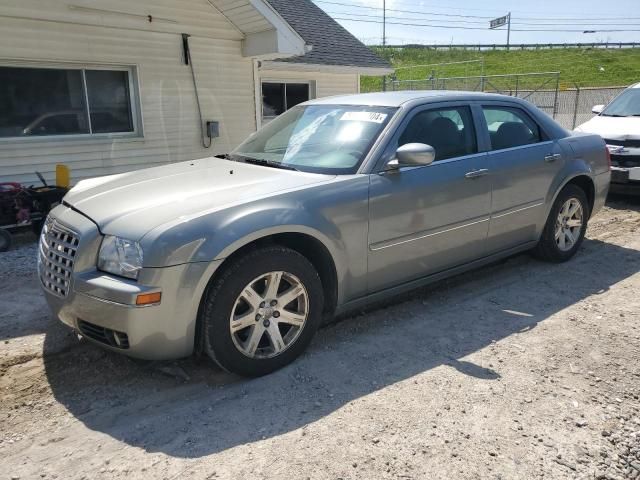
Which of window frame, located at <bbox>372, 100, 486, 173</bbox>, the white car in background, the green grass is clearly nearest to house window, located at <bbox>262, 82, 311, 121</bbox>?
the white car in background

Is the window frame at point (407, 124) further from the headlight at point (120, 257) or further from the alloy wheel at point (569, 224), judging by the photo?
the headlight at point (120, 257)

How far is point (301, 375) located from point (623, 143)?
7080 mm

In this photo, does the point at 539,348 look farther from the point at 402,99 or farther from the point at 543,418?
the point at 402,99

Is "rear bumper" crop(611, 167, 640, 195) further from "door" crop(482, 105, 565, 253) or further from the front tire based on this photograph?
the front tire

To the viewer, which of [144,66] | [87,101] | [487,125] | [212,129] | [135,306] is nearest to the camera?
[135,306]

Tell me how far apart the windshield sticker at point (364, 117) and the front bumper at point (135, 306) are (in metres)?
1.73

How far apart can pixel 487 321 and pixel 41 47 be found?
23.4ft

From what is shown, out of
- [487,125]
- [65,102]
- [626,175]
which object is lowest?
[626,175]

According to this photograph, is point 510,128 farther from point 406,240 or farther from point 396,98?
point 406,240

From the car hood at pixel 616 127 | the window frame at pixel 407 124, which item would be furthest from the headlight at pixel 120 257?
the car hood at pixel 616 127

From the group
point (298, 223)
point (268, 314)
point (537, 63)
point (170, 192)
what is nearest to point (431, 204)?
point (298, 223)

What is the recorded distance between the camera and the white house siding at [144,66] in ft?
25.0

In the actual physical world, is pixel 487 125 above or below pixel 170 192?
above

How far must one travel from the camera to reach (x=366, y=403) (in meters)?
3.09
